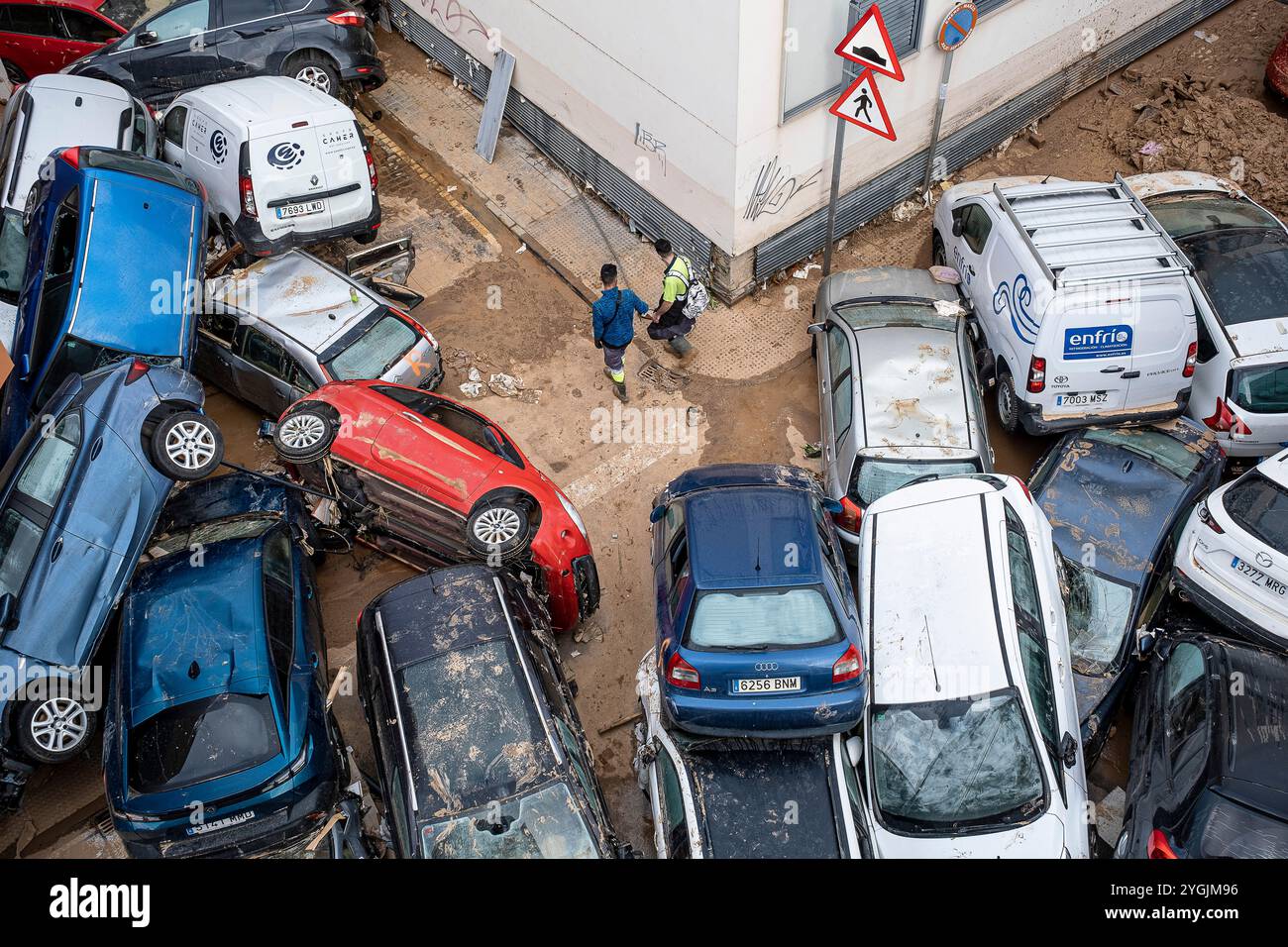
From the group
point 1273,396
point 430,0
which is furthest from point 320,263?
point 1273,396

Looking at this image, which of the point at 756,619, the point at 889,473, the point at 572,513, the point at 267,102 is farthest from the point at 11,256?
the point at 889,473

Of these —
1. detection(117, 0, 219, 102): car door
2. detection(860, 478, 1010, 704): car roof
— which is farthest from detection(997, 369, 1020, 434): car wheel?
detection(117, 0, 219, 102): car door

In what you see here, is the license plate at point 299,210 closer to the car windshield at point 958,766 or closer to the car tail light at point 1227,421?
the car windshield at point 958,766

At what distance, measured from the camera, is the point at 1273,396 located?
32.2 ft

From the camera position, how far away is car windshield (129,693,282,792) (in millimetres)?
7430

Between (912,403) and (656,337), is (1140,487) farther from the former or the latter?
(656,337)

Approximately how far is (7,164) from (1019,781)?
11356mm

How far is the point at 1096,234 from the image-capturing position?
10.2 metres

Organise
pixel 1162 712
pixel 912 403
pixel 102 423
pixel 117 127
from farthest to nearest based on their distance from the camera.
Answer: pixel 117 127
pixel 912 403
pixel 102 423
pixel 1162 712

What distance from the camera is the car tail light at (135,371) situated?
9260mm

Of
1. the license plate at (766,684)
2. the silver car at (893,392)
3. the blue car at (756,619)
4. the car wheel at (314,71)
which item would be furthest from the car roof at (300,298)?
the license plate at (766,684)

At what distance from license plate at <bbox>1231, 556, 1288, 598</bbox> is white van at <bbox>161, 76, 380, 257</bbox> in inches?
346

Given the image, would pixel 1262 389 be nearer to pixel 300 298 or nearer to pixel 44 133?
pixel 300 298

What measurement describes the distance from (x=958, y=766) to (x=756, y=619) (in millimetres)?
1638
